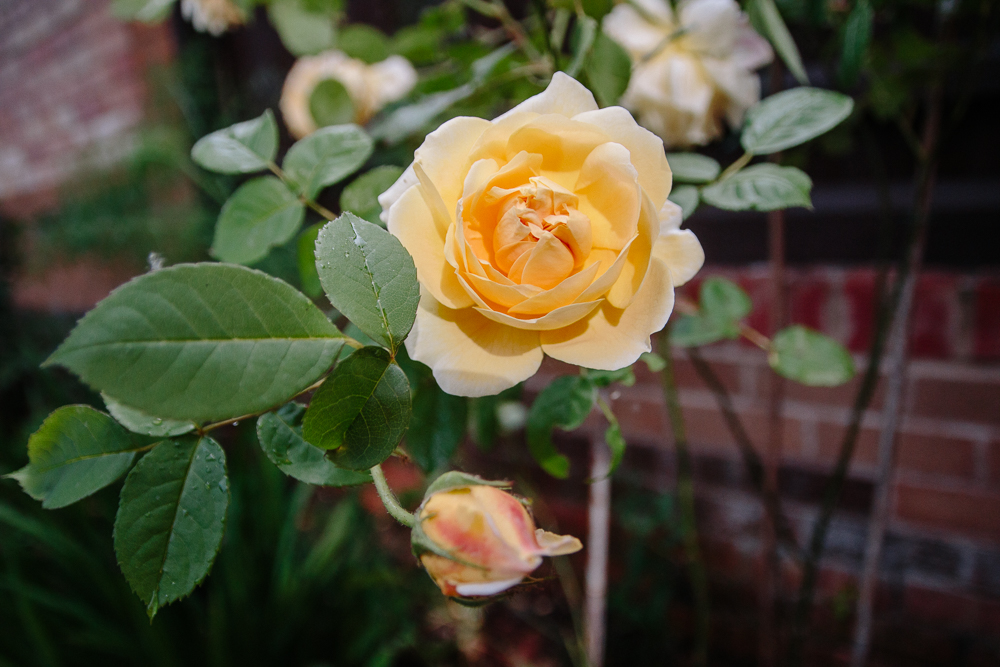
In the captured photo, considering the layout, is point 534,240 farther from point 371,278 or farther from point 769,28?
point 769,28

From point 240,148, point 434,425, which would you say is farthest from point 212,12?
point 434,425

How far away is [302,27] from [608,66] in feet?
0.99

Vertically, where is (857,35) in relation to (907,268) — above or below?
above

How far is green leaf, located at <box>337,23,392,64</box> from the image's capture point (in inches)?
18.7

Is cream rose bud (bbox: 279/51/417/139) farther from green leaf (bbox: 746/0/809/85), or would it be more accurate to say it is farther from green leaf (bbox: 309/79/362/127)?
green leaf (bbox: 746/0/809/85)

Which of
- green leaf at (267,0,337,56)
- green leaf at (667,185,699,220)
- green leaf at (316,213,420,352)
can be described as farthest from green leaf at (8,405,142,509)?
green leaf at (267,0,337,56)

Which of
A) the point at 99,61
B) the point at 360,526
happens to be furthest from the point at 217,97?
the point at 360,526

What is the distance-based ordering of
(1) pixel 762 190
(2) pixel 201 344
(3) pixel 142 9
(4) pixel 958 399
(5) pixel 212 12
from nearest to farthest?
(2) pixel 201 344 → (1) pixel 762 190 → (3) pixel 142 9 → (5) pixel 212 12 → (4) pixel 958 399

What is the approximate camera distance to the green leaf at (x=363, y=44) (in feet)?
1.56

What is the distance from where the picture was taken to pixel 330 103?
435 millimetres

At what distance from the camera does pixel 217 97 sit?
1.52 m

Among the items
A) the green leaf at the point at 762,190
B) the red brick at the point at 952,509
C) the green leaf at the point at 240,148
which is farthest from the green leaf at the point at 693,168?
the red brick at the point at 952,509

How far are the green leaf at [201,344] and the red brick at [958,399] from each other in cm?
83

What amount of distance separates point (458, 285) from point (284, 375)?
67 millimetres
